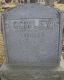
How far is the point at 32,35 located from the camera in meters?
2.53

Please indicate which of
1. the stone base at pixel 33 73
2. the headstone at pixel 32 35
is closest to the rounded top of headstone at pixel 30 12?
the headstone at pixel 32 35

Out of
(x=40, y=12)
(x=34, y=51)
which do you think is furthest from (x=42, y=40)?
(x=40, y=12)

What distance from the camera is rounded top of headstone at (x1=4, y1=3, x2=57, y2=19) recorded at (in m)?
2.41

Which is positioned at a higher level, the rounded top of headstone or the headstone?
the rounded top of headstone

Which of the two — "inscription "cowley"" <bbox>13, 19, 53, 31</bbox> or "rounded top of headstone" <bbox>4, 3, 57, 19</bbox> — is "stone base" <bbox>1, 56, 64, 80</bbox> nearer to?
Result: "inscription "cowley"" <bbox>13, 19, 53, 31</bbox>

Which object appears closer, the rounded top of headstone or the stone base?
the rounded top of headstone

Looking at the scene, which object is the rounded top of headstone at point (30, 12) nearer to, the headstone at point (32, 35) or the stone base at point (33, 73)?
the headstone at point (32, 35)

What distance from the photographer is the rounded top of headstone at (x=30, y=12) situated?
7.90 ft

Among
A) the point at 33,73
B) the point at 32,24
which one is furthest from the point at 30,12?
the point at 33,73

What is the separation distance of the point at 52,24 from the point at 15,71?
0.70 metres

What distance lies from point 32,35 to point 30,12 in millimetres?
265

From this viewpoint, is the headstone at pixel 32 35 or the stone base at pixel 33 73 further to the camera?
the stone base at pixel 33 73

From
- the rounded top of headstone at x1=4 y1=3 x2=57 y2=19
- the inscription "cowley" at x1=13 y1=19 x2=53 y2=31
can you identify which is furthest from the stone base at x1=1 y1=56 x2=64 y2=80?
the rounded top of headstone at x1=4 y1=3 x2=57 y2=19

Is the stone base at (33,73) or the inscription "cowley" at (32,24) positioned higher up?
the inscription "cowley" at (32,24)
